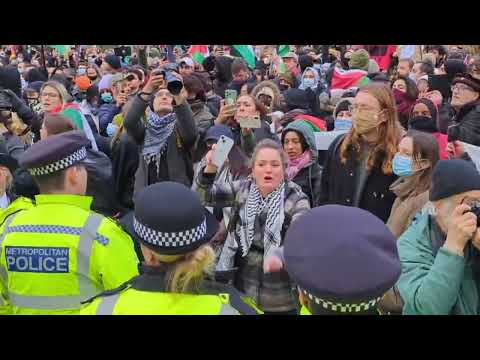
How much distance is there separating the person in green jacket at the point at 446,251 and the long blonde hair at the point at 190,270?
2.86 ft

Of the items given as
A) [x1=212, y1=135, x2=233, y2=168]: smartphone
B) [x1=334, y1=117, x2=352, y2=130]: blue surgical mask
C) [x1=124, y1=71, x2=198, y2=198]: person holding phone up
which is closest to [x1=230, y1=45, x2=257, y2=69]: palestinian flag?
[x1=334, y1=117, x2=352, y2=130]: blue surgical mask

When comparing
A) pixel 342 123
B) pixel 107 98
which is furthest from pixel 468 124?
pixel 107 98

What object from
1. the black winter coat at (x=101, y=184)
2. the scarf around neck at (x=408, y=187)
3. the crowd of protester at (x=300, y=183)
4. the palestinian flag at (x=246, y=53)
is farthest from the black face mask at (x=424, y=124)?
the palestinian flag at (x=246, y=53)

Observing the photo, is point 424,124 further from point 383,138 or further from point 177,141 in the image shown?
point 177,141

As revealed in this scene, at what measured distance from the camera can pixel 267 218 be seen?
3.62 meters

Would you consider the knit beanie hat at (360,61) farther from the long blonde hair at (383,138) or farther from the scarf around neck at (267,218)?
the scarf around neck at (267,218)

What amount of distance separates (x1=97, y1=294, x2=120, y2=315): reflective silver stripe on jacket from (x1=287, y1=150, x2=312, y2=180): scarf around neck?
259 centimetres

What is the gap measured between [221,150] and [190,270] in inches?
77.1

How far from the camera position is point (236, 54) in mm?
12141

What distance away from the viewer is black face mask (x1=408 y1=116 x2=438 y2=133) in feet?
17.9

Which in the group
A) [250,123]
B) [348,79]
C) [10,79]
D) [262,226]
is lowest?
[10,79]

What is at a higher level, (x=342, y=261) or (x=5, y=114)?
(x=342, y=261)
